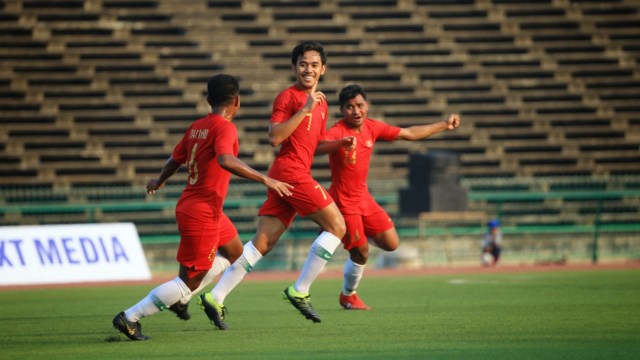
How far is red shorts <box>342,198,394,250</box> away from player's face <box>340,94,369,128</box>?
0.83 meters

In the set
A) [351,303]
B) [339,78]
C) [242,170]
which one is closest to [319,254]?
[351,303]

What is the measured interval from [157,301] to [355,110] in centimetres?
363

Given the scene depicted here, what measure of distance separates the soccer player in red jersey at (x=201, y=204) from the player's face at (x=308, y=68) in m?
1.19

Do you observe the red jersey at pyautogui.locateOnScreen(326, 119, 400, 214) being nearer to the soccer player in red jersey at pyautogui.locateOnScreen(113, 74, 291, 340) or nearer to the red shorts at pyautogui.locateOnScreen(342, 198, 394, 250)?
the red shorts at pyautogui.locateOnScreen(342, 198, 394, 250)

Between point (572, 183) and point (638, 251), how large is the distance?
8.53 ft

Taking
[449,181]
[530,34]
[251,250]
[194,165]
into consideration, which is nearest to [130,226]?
[449,181]

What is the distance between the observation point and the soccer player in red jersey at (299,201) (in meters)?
10.3

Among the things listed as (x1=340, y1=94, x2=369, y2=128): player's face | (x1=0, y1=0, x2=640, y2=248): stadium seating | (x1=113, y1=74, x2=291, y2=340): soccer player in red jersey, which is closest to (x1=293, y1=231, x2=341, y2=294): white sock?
(x1=113, y1=74, x2=291, y2=340): soccer player in red jersey

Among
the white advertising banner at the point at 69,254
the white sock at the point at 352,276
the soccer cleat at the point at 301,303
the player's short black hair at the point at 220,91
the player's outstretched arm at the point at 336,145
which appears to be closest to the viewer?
the player's short black hair at the point at 220,91

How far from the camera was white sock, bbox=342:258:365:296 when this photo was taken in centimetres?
1221

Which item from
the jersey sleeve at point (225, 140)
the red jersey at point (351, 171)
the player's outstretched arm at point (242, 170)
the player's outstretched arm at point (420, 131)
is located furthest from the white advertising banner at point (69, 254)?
the player's outstretched arm at point (242, 170)

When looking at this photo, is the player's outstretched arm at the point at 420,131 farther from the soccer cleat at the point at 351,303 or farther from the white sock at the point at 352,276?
the soccer cleat at the point at 351,303

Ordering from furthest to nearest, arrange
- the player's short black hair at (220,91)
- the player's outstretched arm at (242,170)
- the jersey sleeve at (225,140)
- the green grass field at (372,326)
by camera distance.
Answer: the player's short black hair at (220,91), the jersey sleeve at (225,140), the player's outstretched arm at (242,170), the green grass field at (372,326)

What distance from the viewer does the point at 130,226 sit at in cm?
1975
